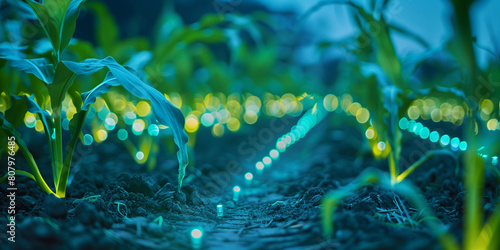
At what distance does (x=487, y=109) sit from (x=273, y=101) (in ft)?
7.80

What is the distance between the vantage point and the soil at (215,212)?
716mm

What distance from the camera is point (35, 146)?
2016 millimetres

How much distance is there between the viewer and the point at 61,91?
104 centimetres

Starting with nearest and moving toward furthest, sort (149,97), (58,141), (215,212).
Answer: (149,97) < (58,141) < (215,212)

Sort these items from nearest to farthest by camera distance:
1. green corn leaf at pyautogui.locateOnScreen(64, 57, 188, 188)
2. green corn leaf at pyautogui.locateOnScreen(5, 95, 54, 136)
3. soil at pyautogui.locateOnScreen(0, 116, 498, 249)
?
soil at pyautogui.locateOnScreen(0, 116, 498, 249) → green corn leaf at pyautogui.locateOnScreen(64, 57, 188, 188) → green corn leaf at pyautogui.locateOnScreen(5, 95, 54, 136)

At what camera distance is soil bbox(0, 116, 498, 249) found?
72cm

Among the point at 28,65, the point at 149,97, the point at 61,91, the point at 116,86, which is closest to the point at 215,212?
the point at 149,97

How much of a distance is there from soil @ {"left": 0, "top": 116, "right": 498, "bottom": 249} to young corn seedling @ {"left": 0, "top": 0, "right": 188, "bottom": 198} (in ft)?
0.50

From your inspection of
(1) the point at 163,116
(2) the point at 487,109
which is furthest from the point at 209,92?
(1) the point at 163,116

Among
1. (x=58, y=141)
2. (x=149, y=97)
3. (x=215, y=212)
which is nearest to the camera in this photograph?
(x=149, y=97)

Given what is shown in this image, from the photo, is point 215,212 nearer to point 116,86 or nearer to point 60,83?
point 60,83

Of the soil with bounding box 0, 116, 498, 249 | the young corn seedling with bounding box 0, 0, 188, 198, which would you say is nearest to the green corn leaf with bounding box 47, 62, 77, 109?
the young corn seedling with bounding box 0, 0, 188, 198

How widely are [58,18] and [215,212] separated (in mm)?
767

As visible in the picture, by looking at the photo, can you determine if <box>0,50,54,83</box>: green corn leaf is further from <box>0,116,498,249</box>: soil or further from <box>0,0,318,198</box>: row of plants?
<box>0,116,498,249</box>: soil
